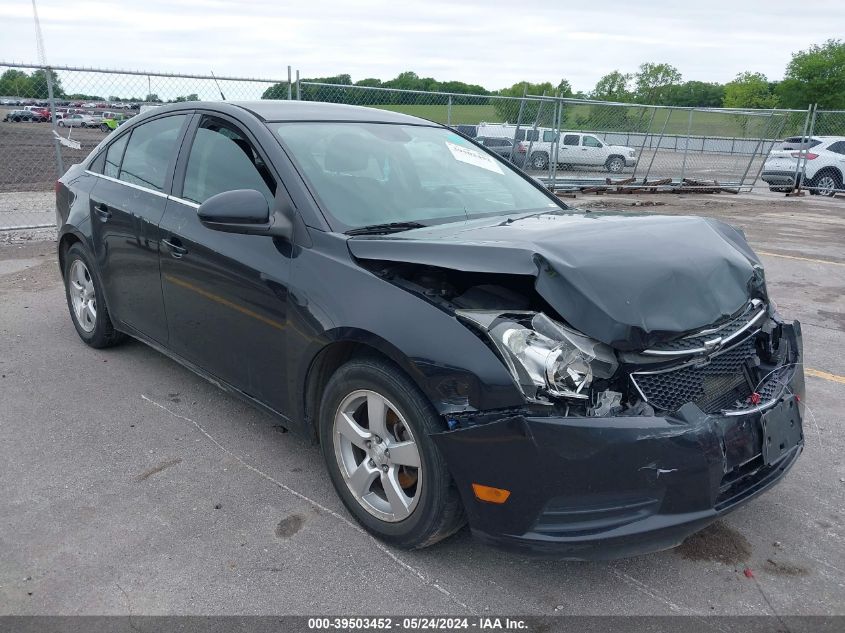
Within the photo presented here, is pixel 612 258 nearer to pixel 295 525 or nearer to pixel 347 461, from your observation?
pixel 347 461

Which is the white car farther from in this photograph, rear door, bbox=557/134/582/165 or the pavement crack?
the pavement crack

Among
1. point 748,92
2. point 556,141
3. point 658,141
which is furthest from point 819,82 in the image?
point 556,141

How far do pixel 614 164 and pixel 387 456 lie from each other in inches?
595

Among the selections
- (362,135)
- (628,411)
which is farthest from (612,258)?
(362,135)

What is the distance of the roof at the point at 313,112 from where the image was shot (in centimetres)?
371

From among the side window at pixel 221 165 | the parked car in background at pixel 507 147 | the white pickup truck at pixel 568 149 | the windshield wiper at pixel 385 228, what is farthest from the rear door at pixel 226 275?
the white pickup truck at pixel 568 149

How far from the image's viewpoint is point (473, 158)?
13.6ft

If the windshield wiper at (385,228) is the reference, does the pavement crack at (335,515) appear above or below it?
below

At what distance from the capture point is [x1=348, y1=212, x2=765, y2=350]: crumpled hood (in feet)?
8.09

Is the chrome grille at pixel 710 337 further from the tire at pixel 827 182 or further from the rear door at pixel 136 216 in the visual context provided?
the tire at pixel 827 182

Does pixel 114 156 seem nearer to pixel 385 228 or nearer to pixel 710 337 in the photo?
pixel 385 228

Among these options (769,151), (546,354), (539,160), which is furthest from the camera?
(769,151)

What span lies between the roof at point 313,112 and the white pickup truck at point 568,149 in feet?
34.5

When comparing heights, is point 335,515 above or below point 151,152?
below
